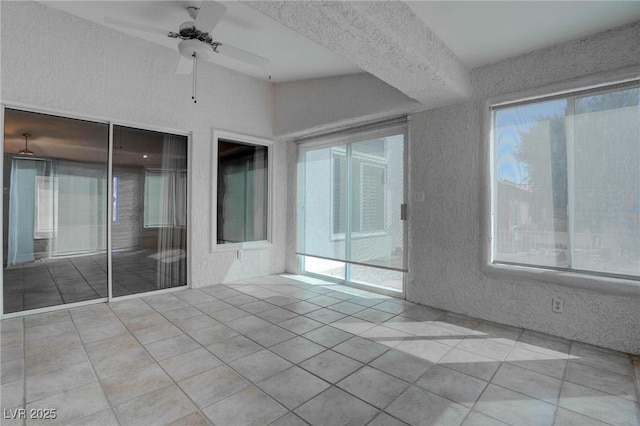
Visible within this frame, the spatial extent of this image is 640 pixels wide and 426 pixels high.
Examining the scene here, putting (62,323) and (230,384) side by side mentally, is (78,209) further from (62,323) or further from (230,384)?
(230,384)

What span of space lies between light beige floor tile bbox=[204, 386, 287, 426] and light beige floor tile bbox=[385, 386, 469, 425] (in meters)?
0.64

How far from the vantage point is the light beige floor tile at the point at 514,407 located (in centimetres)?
167

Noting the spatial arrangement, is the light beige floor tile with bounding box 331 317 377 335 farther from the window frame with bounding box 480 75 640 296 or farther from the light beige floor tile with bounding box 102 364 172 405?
the light beige floor tile with bounding box 102 364 172 405

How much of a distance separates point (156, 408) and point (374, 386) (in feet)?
4.15

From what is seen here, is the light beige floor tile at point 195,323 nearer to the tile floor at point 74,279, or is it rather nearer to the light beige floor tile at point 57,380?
the light beige floor tile at point 57,380

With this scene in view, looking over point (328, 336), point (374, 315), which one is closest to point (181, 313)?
point (328, 336)

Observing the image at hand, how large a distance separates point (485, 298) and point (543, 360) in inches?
33.2

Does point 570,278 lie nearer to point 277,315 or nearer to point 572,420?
point 572,420

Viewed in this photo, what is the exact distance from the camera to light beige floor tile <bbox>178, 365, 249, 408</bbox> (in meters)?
1.84

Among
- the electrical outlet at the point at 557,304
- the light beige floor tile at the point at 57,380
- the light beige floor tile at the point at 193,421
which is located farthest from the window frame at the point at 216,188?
the electrical outlet at the point at 557,304

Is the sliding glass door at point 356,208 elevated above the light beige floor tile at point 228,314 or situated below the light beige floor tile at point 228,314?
above

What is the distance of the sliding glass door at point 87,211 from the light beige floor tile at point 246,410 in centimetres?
260

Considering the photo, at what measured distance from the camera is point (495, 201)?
10.2ft

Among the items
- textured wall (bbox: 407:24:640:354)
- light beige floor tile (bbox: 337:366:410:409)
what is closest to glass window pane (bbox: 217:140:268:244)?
textured wall (bbox: 407:24:640:354)
